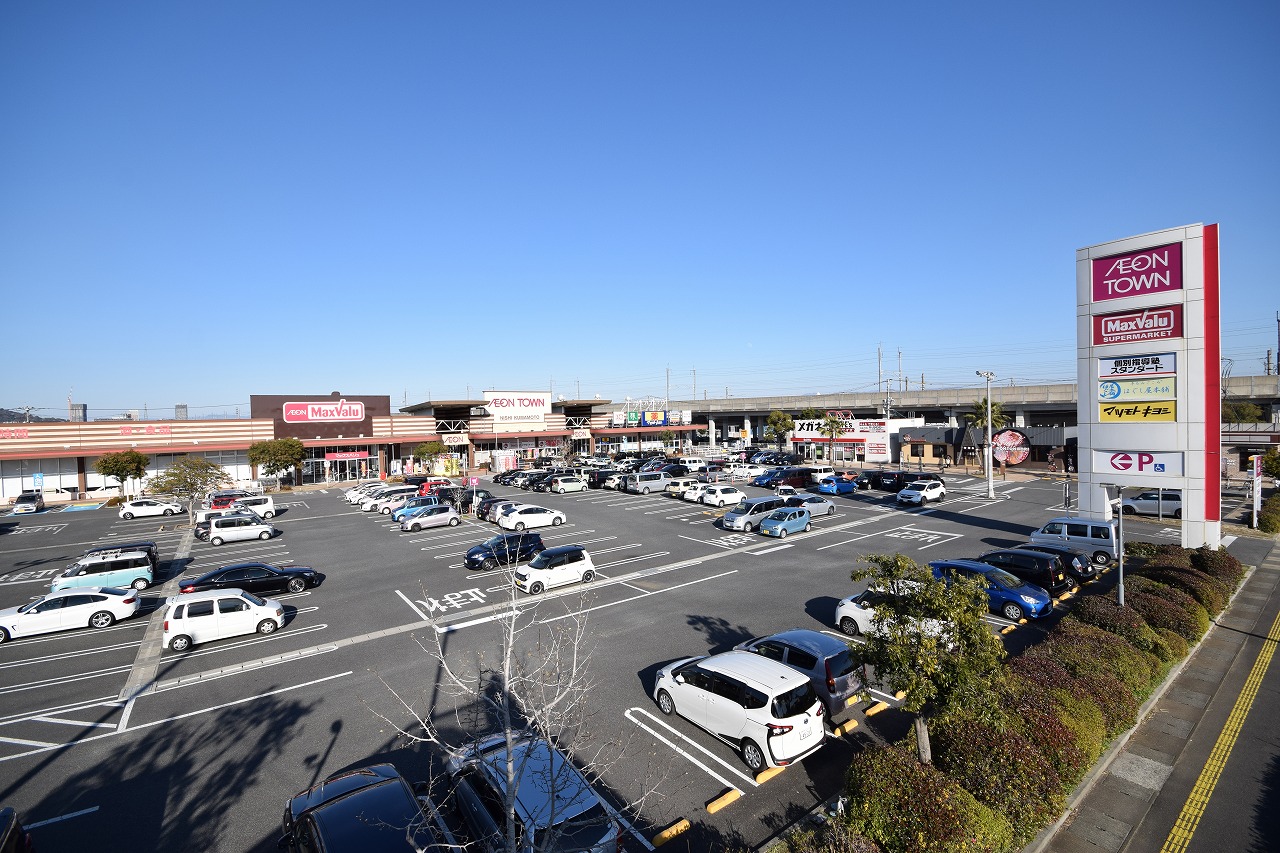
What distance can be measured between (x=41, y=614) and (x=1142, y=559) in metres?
36.4

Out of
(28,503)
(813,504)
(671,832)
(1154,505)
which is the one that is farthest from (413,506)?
(1154,505)

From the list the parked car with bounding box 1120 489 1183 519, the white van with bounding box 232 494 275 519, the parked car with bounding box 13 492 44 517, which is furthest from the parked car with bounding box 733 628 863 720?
the parked car with bounding box 13 492 44 517

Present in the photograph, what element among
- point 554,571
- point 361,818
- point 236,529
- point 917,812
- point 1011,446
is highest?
point 1011,446

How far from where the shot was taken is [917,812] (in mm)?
7664

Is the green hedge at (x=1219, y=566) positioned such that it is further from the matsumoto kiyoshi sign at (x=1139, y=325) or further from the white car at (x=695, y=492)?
the white car at (x=695, y=492)

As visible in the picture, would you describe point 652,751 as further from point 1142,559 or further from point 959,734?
point 1142,559

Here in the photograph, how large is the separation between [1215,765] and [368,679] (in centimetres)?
1639

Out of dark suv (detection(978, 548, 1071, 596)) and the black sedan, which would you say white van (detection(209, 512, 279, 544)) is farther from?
dark suv (detection(978, 548, 1071, 596))

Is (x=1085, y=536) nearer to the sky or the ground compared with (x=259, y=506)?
nearer to the ground

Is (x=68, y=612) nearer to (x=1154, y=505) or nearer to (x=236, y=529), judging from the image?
(x=236, y=529)

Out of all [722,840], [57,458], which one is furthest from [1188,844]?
[57,458]

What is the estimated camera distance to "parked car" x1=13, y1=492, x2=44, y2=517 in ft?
145

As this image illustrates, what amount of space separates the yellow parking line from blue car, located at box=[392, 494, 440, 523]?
104 feet

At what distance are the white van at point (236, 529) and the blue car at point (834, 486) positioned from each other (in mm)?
35103
